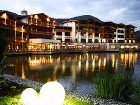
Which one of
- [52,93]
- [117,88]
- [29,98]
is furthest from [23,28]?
[52,93]

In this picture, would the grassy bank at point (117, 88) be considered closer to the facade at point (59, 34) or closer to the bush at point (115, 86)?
the bush at point (115, 86)

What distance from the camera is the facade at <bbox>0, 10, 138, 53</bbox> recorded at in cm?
9306

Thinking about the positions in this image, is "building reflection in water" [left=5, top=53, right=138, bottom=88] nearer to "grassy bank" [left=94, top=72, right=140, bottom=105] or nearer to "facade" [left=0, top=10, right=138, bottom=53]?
"grassy bank" [left=94, top=72, right=140, bottom=105]

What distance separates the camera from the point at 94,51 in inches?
5094

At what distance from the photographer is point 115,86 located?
18.3 metres

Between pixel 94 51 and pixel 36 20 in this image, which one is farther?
pixel 94 51

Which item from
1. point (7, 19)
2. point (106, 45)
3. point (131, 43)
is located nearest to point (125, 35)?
point (131, 43)

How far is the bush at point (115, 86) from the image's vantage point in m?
18.2

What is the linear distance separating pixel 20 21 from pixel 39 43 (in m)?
10.1

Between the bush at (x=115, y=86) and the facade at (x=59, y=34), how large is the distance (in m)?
66.9

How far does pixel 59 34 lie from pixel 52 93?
109 metres

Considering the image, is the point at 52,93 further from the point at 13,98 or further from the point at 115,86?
the point at 115,86

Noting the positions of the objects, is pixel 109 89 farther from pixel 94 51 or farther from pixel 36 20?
pixel 94 51

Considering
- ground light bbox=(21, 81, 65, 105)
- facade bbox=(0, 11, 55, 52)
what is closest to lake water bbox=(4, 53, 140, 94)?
ground light bbox=(21, 81, 65, 105)
